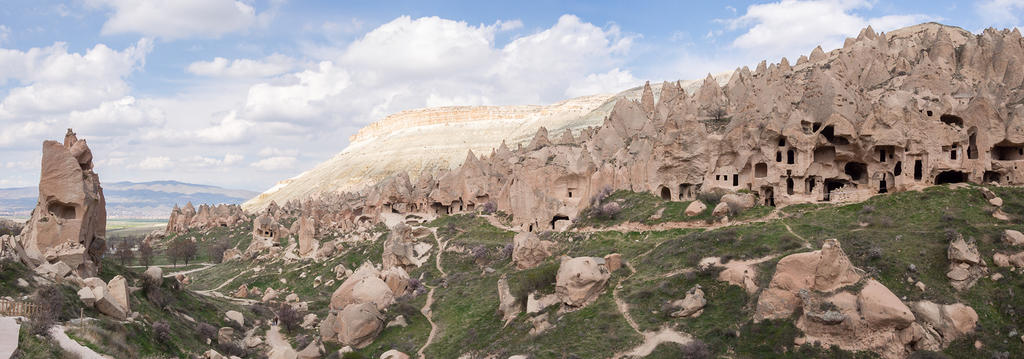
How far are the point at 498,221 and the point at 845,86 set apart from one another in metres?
32.1

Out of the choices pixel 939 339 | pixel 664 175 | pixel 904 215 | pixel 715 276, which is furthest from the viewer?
pixel 664 175

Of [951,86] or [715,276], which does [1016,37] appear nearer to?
[951,86]

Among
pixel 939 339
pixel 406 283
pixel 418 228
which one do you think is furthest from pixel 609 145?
pixel 939 339

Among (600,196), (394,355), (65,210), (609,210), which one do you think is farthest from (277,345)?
(600,196)

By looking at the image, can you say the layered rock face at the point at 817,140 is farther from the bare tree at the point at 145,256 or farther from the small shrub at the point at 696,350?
the bare tree at the point at 145,256

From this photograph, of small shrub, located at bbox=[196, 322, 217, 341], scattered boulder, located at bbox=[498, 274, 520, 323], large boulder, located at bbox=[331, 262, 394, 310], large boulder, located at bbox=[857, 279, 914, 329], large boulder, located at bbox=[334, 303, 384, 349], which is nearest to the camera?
large boulder, located at bbox=[857, 279, 914, 329]

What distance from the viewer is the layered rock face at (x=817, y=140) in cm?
3950

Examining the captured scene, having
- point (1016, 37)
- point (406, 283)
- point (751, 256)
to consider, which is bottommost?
point (406, 283)

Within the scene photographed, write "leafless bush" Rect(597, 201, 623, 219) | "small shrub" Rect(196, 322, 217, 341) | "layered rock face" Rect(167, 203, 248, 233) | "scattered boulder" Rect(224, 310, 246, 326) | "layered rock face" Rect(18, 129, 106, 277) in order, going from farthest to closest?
"layered rock face" Rect(167, 203, 248, 233)
"leafless bush" Rect(597, 201, 623, 219)
"scattered boulder" Rect(224, 310, 246, 326)
"small shrub" Rect(196, 322, 217, 341)
"layered rock face" Rect(18, 129, 106, 277)

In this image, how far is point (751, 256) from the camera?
3155 centimetres

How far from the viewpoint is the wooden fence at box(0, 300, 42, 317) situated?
18.5 meters

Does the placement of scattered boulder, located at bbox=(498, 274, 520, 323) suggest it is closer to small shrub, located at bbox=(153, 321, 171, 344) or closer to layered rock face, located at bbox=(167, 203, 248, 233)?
small shrub, located at bbox=(153, 321, 171, 344)

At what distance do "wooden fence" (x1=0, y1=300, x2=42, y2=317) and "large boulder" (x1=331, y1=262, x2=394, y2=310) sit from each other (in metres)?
21.2

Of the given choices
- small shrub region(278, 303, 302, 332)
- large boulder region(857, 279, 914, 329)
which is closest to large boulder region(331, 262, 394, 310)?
small shrub region(278, 303, 302, 332)
